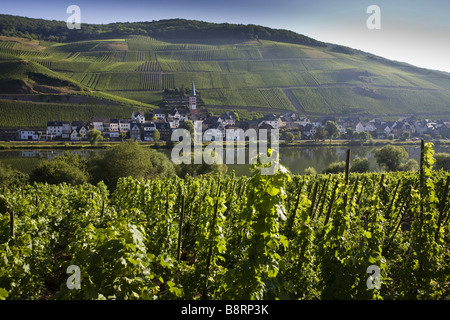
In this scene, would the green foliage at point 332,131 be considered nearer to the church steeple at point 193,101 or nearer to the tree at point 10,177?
the church steeple at point 193,101

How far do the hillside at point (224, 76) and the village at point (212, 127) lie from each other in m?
7.34

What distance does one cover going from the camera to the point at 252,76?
13200cm

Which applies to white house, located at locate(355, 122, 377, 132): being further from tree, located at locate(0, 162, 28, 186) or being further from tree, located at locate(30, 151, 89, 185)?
tree, located at locate(0, 162, 28, 186)

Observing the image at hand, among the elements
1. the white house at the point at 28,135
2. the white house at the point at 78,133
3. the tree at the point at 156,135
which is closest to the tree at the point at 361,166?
the tree at the point at 156,135

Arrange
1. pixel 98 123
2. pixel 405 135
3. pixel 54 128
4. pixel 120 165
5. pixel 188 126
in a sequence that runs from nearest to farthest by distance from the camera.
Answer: pixel 120 165
pixel 54 128
pixel 98 123
pixel 188 126
pixel 405 135

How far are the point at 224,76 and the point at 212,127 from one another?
52.6 meters

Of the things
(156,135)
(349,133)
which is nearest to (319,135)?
(349,133)

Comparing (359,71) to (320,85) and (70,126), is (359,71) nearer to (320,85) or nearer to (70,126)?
(320,85)

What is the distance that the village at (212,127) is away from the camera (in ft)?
237

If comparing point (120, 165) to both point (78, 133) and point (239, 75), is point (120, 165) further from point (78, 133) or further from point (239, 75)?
point (239, 75)

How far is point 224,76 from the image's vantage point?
130 meters

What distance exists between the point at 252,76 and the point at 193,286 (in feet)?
433
